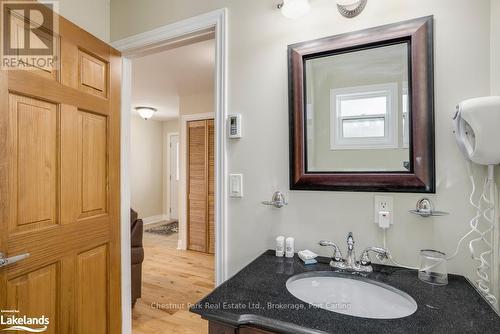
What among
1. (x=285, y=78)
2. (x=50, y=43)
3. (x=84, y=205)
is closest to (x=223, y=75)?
A: (x=285, y=78)

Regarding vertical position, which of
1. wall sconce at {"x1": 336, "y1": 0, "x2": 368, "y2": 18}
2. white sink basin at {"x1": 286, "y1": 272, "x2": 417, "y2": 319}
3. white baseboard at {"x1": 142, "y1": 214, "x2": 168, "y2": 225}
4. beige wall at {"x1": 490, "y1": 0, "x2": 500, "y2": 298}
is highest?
wall sconce at {"x1": 336, "y1": 0, "x2": 368, "y2": 18}

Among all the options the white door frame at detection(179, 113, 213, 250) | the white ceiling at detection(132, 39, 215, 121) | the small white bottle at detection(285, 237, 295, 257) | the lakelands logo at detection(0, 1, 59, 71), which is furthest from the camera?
the white door frame at detection(179, 113, 213, 250)

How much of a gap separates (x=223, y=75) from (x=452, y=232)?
121 centimetres

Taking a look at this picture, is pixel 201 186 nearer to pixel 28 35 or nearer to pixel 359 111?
pixel 28 35

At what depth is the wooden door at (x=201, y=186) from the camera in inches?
157

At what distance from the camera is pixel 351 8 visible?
3.59ft

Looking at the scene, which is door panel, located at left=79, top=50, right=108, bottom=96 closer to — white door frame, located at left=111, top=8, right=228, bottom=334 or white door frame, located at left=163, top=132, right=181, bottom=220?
white door frame, located at left=111, top=8, right=228, bottom=334

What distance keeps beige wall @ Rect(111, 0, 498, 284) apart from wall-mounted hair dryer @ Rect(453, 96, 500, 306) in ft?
0.12

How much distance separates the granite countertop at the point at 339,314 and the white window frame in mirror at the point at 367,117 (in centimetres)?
51

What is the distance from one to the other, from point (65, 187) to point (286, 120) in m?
1.14

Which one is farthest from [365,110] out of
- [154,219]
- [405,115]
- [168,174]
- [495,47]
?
[154,219]

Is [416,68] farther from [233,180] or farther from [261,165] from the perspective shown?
[233,180]

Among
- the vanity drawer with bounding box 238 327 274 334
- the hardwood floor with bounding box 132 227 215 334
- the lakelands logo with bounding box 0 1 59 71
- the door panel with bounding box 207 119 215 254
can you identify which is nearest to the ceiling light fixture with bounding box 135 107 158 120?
the door panel with bounding box 207 119 215 254

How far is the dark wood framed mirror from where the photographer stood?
38.8 inches
